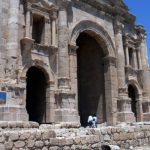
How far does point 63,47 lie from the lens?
19.1m

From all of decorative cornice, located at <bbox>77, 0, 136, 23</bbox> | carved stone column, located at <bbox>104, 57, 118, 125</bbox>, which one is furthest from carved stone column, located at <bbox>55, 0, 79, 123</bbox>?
carved stone column, located at <bbox>104, 57, 118, 125</bbox>

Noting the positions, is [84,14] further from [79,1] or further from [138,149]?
[138,149]

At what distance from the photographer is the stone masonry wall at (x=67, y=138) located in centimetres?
880

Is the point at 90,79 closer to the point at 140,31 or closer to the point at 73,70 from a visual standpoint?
the point at 73,70

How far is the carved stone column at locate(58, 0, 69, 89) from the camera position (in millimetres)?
18484

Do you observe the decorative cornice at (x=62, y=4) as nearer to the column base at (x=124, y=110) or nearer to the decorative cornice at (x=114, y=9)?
the decorative cornice at (x=114, y=9)

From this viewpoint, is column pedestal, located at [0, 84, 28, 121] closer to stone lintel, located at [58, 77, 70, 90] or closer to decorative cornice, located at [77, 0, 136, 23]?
stone lintel, located at [58, 77, 70, 90]

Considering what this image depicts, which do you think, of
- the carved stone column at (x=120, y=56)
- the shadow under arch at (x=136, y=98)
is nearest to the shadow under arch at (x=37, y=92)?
the carved stone column at (x=120, y=56)

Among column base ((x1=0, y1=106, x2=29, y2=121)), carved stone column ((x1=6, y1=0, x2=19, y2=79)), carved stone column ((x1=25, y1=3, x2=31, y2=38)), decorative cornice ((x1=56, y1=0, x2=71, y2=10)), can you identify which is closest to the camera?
column base ((x1=0, y1=106, x2=29, y2=121))

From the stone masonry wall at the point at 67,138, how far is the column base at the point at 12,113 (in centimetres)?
54

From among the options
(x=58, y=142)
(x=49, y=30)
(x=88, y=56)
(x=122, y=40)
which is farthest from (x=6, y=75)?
(x=122, y=40)

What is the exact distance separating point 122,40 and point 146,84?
4.70m

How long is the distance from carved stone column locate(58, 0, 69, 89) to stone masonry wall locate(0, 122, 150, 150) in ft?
15.4

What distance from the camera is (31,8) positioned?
18.2 metres
